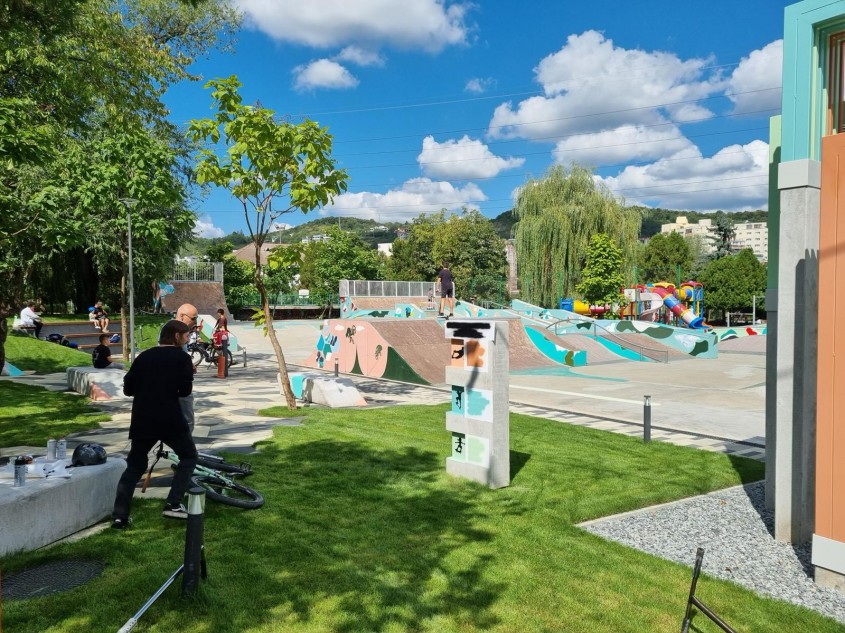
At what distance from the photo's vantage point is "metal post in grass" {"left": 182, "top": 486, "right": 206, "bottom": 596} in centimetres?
370

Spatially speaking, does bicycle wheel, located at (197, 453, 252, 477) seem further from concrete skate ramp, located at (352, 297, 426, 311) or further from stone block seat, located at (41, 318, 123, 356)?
concrete skate ramp, located at (352, 297, 426, 311)

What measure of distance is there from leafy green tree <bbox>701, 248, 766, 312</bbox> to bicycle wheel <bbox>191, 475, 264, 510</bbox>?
2381 inches

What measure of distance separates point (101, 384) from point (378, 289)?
3176 cm

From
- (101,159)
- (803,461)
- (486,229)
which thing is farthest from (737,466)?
(486,229)

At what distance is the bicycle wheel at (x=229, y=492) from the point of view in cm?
550

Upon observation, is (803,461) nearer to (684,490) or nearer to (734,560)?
(734,560)

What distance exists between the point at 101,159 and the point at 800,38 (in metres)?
19.1

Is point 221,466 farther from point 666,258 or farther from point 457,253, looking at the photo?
point 666,258

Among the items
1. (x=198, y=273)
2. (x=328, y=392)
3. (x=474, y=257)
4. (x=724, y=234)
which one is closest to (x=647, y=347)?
(x=328, y=392)

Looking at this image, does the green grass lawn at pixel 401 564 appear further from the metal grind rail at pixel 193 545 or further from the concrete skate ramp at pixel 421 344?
the concrete skate ramp at pixel 421 344

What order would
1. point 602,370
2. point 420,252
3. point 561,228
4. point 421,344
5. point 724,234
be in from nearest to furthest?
1. point 421,344
2. point 602,370
3. point 561,228
4. point 420,252
5. point 724,234

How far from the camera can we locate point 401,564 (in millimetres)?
4574

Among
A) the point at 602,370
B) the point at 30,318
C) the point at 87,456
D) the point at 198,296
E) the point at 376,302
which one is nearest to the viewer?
the point at 87,456

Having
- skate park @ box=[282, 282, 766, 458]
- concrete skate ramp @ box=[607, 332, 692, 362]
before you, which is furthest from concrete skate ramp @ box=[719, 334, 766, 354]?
concrete skate ramp @ box=[607, 332, 692, 362]
